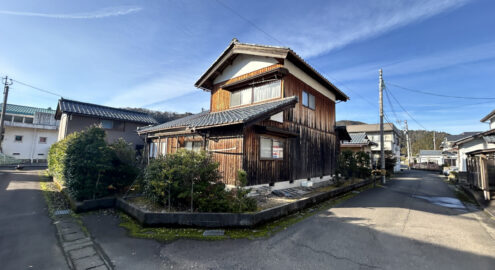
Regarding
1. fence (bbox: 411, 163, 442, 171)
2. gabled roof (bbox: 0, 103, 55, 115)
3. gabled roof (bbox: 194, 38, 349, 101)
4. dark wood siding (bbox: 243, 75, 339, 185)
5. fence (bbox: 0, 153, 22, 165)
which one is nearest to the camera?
dark wood siding (bbox: 243, 75, 339, 185)

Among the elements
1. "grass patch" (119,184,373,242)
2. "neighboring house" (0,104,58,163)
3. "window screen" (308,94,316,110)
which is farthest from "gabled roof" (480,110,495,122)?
"neighboring house" (0,104,58,163)

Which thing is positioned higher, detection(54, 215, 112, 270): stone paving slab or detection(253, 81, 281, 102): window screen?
detection(253, 81, 281, 102): window screen

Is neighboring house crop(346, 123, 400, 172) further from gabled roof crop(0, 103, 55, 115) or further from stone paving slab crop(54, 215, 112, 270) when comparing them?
gabled roof crop(0, 103, 55, 115)

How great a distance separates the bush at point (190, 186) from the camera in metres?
5.88

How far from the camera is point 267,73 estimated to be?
963cm

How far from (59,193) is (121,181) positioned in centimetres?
386

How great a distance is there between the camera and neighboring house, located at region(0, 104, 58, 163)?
80.4 ft

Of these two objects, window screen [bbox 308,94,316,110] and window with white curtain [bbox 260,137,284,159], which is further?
window screen [bbox 308,94,316,110]

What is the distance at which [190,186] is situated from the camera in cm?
608

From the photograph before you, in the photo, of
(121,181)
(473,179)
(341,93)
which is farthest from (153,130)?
(473,179)

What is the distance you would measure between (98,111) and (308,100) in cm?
1813

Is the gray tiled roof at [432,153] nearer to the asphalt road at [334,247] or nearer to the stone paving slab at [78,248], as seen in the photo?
the asphalt road at [334,247]

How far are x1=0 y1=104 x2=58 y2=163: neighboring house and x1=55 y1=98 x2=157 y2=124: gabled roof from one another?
12198 millimetres

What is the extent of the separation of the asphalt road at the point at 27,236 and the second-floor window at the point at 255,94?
867 centimetres
